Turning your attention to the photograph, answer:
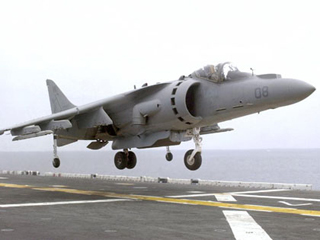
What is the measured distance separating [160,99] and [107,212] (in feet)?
20.4

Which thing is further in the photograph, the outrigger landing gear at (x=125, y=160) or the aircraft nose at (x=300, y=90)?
the outrigger landing gear at (x=125, y=160)

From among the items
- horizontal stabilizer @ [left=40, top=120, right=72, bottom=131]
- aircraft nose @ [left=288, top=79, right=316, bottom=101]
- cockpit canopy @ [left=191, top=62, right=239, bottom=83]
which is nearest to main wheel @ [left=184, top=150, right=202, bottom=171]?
cockpit canopy @ [left=191, top=62, right=239, bottom=83]

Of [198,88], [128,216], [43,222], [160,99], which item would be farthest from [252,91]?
[43,222]

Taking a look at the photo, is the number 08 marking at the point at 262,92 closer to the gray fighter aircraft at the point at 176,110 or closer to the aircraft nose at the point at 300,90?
the gray fighter aircraft at the point at 176,110

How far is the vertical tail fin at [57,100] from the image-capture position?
24.7 meters

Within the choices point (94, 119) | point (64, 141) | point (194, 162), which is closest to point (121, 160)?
point (64, 141)

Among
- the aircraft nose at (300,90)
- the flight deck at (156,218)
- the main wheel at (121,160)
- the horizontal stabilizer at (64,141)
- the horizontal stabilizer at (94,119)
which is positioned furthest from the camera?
the main wheel at (121,160)

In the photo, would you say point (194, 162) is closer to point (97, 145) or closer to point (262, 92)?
point (262, 92)

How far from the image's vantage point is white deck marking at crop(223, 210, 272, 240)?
28.1ft

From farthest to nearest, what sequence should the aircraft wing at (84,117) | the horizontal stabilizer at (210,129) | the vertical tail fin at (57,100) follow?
the vertical tail fin at (57,100) → the horizontal stabilizer at (210,129) → the aircraft wing at (84,117)

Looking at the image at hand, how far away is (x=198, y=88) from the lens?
659 inches

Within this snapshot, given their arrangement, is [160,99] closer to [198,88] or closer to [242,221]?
[198,88]

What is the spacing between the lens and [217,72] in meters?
16.2

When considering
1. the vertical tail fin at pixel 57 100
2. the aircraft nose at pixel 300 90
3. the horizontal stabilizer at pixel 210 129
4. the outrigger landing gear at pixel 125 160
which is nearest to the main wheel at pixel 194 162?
the horizontal stabilizer at pixel 210 129
